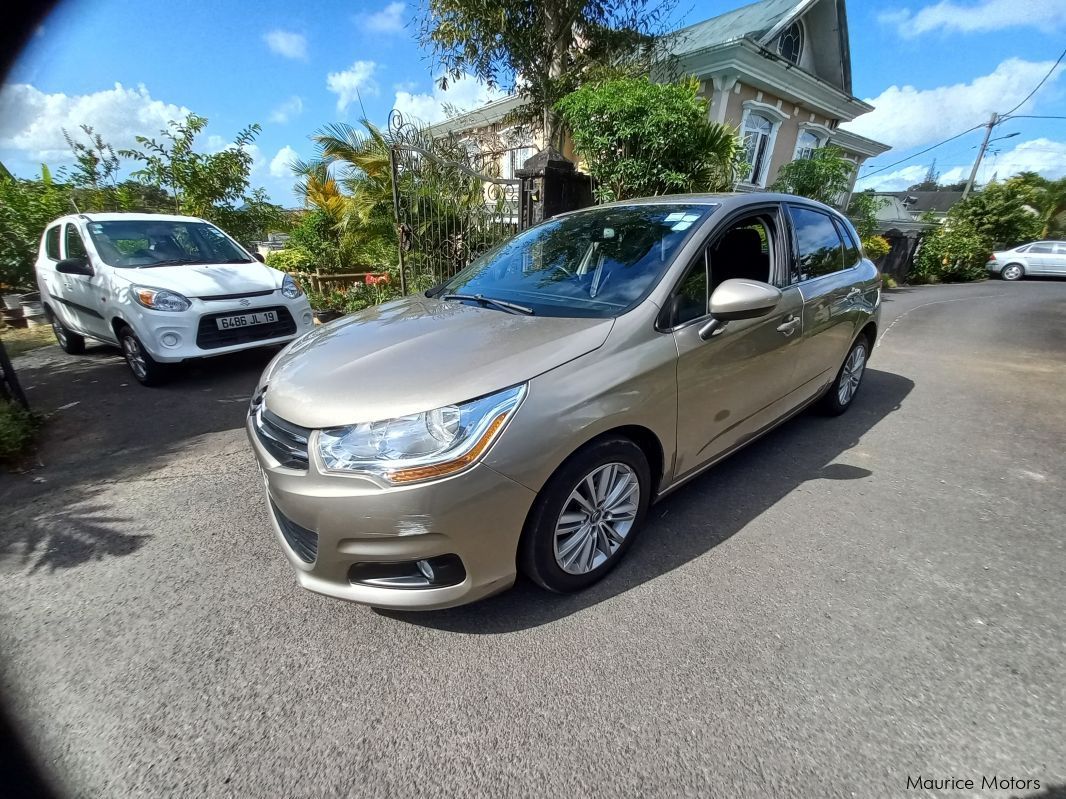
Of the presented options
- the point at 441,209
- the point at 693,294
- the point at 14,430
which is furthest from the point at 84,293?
the point at 693,294

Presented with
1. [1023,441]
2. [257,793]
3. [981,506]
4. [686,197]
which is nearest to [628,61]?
[686,197]

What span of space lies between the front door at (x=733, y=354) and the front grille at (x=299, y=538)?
163 centimetres

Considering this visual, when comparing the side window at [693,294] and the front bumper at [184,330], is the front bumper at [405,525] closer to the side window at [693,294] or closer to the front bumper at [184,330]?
the side window at [693,294]

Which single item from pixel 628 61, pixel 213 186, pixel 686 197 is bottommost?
pixel 686 197

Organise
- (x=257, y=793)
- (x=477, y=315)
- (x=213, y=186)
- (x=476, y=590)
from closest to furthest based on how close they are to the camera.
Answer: (x=257, y=793) → (x=476, y=590) → (x=477, y=315) → (x=213, y=186)

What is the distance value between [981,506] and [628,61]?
871cm

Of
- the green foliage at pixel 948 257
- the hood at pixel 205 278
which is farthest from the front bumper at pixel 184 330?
the green foliage at pixel 948 257

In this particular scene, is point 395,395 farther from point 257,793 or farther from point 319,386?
point 257,793

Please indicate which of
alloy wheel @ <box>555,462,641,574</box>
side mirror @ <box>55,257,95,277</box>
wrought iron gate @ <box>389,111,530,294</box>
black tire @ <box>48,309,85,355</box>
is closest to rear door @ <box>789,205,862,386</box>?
alloy wheel @ <box>555,462,641,574</box>

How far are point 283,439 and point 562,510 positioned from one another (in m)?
1.12

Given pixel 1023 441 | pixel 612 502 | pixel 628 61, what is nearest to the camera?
pixel 612 502

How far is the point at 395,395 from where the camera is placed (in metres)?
1.70

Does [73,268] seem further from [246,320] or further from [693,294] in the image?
[693,294]

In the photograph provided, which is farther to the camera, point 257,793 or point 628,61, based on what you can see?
point 628,61
